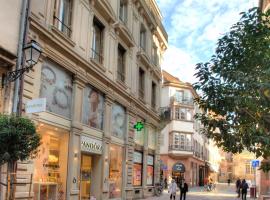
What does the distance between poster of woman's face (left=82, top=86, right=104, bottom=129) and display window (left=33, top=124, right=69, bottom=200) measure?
2.03m

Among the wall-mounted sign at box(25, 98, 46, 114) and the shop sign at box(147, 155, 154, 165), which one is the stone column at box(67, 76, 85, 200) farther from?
the shop sign at box(147, 155, 154, 165)

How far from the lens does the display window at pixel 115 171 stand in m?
22.2

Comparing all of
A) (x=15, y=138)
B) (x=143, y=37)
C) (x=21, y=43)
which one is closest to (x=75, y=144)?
(x=21, y=43)

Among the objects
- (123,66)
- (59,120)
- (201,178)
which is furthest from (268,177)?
(201,178)

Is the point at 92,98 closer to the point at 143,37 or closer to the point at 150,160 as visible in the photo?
the point at 143,37

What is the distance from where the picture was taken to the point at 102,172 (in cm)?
2073

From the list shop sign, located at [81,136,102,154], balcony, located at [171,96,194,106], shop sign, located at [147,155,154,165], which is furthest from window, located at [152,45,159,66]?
balcony, located at [171,96,194,106]

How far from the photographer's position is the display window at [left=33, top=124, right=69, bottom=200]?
1556cm

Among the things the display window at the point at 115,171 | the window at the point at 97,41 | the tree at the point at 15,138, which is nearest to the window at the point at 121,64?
the window at the point at 97,41

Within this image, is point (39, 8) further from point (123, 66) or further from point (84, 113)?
point (123, 66)

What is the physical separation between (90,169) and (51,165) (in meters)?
4.22

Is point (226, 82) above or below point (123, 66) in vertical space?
below

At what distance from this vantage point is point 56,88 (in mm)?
16641

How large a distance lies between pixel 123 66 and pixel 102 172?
6.57m
